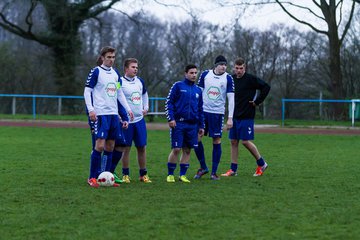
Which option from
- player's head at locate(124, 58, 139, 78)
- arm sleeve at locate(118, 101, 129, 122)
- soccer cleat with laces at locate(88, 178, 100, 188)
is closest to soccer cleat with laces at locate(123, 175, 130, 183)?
soccer cleat with laces at locate(88, 178, 100, 188)

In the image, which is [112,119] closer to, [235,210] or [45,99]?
[235,210]

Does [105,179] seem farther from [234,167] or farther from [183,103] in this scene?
[234,167]

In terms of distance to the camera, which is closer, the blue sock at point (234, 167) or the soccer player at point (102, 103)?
the soccer player at point (102, 103)

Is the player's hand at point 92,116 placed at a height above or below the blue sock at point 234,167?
above

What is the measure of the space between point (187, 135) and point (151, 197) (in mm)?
2061

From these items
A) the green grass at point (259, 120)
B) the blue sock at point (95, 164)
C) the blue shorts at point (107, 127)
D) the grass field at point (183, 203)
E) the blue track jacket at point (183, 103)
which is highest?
the blue track jacket at point (183, 103)

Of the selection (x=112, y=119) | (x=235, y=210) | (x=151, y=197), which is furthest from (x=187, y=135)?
(x=235, y=210)

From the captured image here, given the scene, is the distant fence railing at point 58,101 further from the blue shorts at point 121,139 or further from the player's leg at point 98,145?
the player's leg at point 98,145

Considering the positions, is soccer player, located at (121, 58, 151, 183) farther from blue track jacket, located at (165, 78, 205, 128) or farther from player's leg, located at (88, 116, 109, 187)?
player's leg, located at (88, 116, 109, 187)

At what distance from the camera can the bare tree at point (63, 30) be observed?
126 feet

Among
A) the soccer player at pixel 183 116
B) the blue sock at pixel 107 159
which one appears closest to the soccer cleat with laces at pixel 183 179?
the soccer player at pixel 183 116

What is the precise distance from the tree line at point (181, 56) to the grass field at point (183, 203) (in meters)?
21.6

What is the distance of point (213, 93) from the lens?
10242 mm

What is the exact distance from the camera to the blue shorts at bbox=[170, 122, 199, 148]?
378 inches
